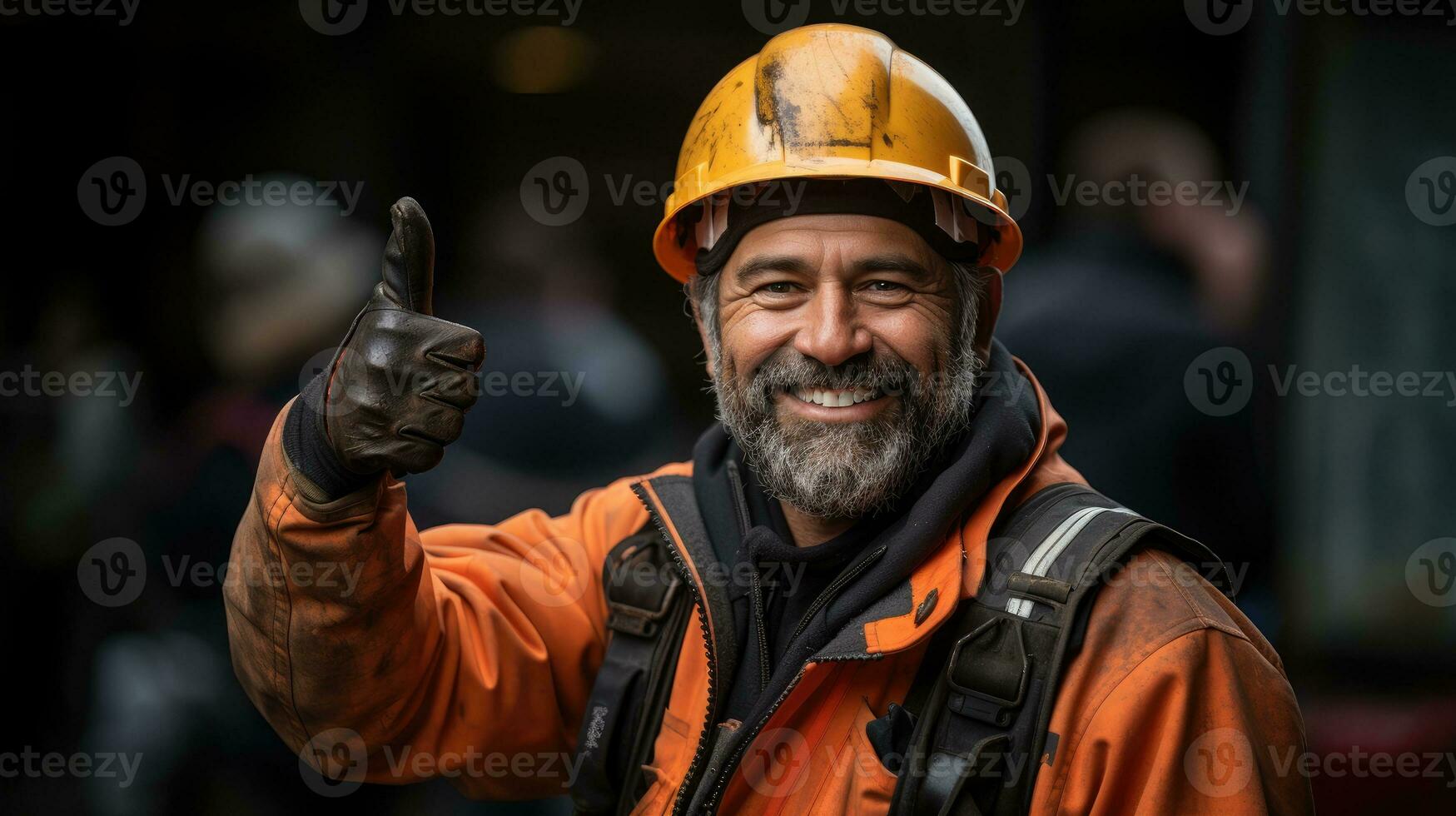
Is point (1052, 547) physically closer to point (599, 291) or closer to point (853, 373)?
point (853, 373)

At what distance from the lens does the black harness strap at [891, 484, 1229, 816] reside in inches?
66.4

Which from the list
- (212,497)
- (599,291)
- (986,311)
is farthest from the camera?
(599,291)

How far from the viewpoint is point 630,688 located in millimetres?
2229

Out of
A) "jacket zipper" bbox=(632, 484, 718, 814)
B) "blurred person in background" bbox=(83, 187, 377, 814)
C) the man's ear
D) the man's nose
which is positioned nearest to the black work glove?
"jacket zipper" bbox=(632, 484, 718, 814)

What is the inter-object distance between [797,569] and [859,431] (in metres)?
0.29

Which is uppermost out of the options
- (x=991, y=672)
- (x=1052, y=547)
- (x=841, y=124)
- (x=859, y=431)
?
(x=841, y=124)

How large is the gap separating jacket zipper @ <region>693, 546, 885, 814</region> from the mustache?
0.32 meters

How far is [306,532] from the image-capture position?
1823 millimetres

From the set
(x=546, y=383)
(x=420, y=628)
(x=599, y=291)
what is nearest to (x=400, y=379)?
(x=420, y=628)

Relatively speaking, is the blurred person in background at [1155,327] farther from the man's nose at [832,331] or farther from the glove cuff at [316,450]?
the glove cuff at [316,450]

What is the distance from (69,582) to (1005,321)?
3.69m

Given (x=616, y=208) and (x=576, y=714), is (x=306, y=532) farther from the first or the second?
(x=616, y=208)

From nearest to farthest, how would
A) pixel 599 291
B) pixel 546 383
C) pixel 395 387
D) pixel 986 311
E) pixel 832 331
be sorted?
1. pixel 395 387
2. pixel 832 331
3. pixel 986 311
4. pixel 546 383
5. pixel 599 291

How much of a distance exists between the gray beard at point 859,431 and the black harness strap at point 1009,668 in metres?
0.34
